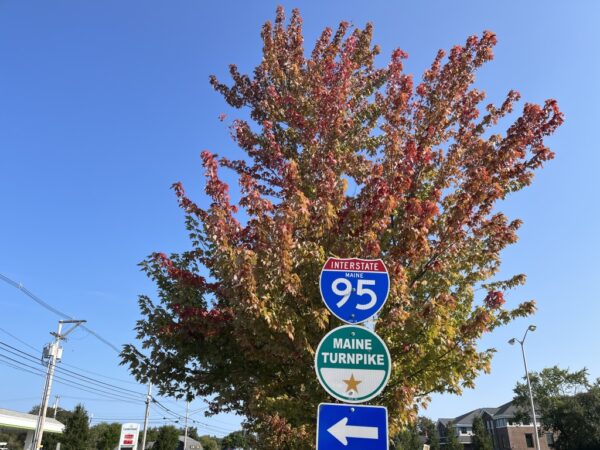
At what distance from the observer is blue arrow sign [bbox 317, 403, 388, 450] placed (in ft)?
12.4

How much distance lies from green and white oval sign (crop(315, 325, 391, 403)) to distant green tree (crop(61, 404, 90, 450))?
4763 centimetres

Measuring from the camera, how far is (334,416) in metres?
3.89

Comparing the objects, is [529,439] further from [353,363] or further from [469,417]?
[353,363]

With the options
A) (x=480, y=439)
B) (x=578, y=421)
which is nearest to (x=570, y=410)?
(x=578, y=421)

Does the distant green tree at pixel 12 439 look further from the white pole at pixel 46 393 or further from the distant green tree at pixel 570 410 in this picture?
the distant green tree at pixel 570 410

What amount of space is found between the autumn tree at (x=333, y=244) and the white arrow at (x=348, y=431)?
1.50 m

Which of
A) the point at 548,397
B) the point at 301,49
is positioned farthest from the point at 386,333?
the point at 548,397

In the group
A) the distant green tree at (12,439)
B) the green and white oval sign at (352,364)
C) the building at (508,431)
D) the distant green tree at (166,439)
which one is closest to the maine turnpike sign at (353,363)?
the green and white oval sign at (352,364)

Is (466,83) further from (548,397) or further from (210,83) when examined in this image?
(548,397)

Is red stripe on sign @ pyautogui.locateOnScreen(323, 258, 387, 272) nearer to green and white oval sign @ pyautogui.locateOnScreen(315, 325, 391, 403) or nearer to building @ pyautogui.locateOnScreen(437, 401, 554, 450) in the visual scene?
green and white oval sign @ pyautogui.locateOnScreen(315, 325, 391, 403)

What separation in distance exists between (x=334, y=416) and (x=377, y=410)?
14.5 inches

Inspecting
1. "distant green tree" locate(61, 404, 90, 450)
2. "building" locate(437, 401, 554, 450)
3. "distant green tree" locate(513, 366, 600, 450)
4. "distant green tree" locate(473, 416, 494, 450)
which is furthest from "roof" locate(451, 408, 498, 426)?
"distant green tree" locate(61, 404, 90, 450)

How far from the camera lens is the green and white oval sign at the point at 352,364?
154 inches

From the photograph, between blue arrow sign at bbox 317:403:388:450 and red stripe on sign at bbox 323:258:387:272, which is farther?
red stripe on sign at bbox 323:258:387:272
